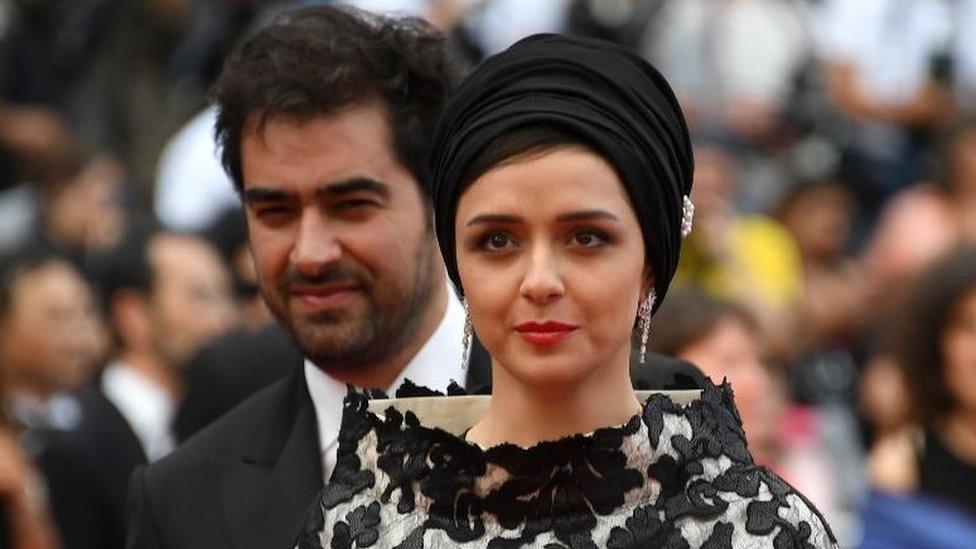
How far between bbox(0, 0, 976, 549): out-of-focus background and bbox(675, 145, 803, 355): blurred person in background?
19mm

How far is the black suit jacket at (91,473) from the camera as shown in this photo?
8508 millimetres

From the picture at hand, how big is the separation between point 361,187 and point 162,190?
8.63m

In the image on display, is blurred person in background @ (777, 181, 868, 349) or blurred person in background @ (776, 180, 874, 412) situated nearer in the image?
blurred person in background @ (776, 180, 874, 412)

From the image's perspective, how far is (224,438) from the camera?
5.13 m

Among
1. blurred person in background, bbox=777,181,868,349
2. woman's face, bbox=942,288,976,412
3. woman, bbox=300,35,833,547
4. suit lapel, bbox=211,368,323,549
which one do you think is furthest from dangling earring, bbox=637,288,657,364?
blurred person in background, bbox=777,181,868,349

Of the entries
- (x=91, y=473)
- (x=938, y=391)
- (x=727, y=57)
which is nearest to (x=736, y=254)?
(x=727, y=57)

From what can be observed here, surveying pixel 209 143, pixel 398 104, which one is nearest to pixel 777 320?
pixel 209 143

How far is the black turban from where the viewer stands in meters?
3.72

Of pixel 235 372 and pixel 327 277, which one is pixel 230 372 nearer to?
pixel 235 372

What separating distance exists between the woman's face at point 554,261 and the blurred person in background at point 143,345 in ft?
16.7

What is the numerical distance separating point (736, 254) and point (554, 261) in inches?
294

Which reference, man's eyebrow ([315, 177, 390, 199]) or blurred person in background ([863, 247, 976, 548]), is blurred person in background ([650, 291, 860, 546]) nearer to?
blurred person in background ([863, 247, 976, 548])

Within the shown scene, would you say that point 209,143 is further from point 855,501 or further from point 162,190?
point 855,501

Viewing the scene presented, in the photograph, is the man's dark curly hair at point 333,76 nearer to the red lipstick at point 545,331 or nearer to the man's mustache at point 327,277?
the man's mustache at point 327,277
